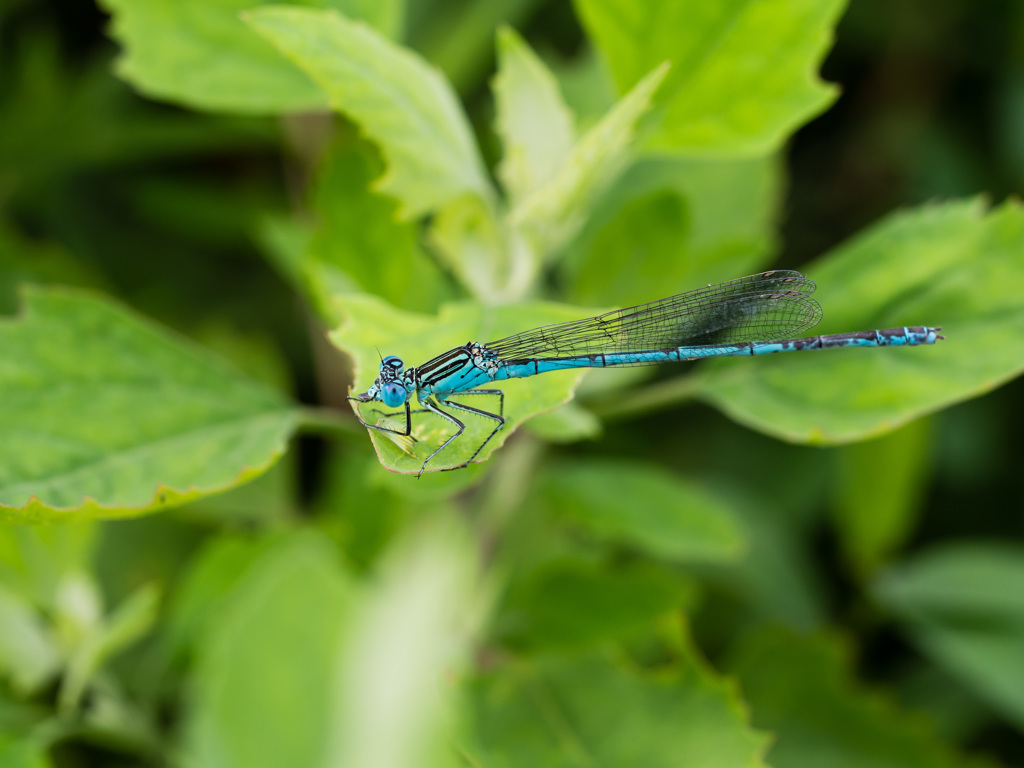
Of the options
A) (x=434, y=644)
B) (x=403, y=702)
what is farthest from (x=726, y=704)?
(x=403, y=702)

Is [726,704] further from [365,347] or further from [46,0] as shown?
[46,0]

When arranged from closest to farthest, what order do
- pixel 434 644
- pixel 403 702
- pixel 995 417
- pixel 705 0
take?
pixel 403 702, pixel 434 644, pixel 705 0, pixel 995 417

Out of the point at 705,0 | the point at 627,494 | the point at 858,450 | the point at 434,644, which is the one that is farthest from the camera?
the point at 858,450

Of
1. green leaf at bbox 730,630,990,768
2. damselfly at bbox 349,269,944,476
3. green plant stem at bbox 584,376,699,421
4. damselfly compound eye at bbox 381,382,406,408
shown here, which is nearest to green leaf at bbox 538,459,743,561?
green plant stem at bbox 584,376,699,421

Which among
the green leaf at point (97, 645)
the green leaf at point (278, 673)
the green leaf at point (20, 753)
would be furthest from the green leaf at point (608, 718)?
the green leaf at point (20, 753)

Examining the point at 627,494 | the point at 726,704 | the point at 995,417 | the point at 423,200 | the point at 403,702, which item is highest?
the point at 995,417
